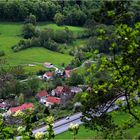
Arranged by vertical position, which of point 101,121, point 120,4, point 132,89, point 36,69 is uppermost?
point 120,4

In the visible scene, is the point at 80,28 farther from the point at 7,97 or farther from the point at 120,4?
the point at 120,4

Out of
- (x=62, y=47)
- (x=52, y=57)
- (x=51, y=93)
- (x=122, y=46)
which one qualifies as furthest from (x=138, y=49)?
(x=62, y=47)

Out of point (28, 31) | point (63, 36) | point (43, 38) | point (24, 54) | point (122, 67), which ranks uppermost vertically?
point (122, 67)

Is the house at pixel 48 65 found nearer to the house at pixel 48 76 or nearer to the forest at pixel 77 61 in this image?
the forest at pixel 77 61

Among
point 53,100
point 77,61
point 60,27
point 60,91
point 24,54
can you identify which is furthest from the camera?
point 60,27

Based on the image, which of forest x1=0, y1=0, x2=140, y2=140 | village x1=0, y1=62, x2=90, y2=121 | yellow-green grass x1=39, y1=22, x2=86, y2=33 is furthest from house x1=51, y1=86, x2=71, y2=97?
yellow-green grass x1=39, y1=22, x2=86, y2=33

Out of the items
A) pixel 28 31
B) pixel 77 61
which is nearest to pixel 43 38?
pixel 28 31

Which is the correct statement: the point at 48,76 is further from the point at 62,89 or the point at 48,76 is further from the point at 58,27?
the point at 58,27

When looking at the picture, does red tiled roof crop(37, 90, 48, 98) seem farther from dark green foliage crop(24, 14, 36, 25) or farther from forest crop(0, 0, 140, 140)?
dark green foliage crop(24, 14, 36, 25)
